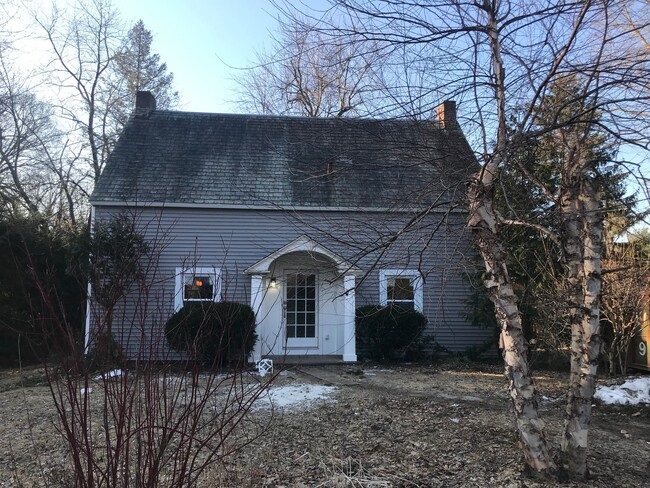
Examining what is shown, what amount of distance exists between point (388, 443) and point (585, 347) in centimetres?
229

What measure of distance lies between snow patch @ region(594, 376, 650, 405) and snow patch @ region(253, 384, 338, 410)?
4.13 m

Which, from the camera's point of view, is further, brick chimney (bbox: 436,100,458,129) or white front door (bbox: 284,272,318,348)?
white front door (bbox: 284,272,318,348)

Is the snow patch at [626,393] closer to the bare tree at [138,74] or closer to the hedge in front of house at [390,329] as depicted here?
the hedge in front of house at [390,329]

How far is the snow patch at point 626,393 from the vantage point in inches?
298

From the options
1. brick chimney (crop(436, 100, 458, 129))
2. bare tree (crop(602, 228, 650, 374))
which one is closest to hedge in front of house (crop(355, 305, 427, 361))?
bare tree (crop(602, 228, 650, 374))

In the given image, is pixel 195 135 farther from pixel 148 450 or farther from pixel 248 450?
pixel 148 450

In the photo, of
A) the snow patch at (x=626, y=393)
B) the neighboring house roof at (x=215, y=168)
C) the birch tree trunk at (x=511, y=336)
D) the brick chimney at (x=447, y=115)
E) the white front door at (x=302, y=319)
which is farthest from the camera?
the white front door at (x=302, y=319)

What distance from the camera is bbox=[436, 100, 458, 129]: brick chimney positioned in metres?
4.68

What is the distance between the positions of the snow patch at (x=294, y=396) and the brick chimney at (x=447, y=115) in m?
4.15

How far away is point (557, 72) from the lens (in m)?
4.21

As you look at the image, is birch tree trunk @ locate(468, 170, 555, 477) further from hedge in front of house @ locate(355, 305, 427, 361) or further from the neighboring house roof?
hedge in front of house @ locate(355, 305, 427, 361)

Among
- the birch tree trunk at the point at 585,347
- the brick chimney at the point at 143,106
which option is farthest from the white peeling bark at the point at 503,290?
the brick chimney at the point at 143,106

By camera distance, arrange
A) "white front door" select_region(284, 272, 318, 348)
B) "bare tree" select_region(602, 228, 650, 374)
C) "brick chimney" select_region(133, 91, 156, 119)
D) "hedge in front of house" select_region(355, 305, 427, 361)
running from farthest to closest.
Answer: "brick chimney" select_region(133, 91, 156, 119) → "white front door" select_region(284, 272, 318, 348) → "hedge in front of house" select_region(355, 305, 427, 361) → "bare tree" select_region(602, 228, 650, 374)

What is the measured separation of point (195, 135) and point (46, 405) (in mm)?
9293
